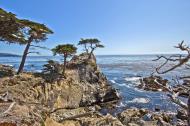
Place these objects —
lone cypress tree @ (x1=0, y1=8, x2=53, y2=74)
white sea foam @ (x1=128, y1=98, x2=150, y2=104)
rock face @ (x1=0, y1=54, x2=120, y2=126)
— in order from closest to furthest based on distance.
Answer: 1. rock face @ (x1=0, y1=54, x2=120, y2=126)
2. lone cypress tree @ (x1=0, y1=8, x2=53, y2=74)
3. white sea foam @ (x1=128, y1=98, x2=150, y2=104)

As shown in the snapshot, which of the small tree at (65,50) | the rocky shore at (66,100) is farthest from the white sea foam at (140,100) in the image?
the small tree at (65,50)

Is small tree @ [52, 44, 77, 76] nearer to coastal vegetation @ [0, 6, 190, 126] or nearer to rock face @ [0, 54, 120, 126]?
coastal vegetation @ [0, 6, 190, 126]

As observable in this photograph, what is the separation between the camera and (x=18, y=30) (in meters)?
23.9

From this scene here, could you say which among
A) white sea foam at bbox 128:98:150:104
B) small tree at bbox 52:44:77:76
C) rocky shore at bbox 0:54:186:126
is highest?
small tree at bbox 52:44:77:76

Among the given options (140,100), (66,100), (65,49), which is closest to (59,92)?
(66,100)

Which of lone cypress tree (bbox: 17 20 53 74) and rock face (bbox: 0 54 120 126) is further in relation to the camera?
lone cypress tree (bbox: 17 20 53 74)

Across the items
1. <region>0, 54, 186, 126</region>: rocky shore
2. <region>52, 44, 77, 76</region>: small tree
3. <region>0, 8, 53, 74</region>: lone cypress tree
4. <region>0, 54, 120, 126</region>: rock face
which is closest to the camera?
<region>0, 54, 120, 126</region>: rock face

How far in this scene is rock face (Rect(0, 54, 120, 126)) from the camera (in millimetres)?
8805

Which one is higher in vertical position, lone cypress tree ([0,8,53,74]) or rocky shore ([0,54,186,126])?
lone cypress tree ([0,8,53,74])

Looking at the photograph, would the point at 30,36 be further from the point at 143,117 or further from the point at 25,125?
the point at 25,125

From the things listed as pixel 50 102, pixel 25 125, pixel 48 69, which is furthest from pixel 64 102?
pixel 25 125

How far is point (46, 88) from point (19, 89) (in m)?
4.57

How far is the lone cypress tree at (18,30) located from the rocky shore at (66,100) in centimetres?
319

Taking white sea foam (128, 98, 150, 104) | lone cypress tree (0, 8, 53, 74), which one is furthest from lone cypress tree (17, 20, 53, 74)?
white sea foam (128, 98, 150, 104)
